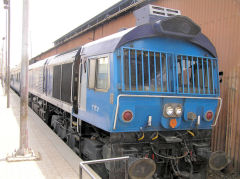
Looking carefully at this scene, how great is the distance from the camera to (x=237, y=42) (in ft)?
23.3

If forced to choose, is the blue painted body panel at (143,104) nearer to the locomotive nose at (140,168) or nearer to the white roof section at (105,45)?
the white roof section at (105,45)

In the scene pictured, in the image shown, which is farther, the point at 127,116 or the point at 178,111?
the point at 178,111

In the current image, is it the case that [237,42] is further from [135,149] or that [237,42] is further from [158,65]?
[135,149]

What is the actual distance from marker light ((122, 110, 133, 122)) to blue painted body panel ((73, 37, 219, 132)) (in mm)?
71

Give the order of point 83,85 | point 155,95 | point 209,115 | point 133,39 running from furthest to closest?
point 83,85, point 209,115, point 155,95, point 133,39

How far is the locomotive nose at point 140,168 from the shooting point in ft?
14.4

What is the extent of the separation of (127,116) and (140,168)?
0.96m

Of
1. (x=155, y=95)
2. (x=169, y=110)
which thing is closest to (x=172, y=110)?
(x=169, y=110)

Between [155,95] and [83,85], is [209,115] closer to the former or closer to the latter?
[155,95]

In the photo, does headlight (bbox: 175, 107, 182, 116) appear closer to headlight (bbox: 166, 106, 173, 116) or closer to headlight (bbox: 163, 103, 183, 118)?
headlight (bbox: 163, 103, 183, 118)

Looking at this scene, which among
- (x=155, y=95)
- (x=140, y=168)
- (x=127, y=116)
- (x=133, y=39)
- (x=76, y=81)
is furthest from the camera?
(x=76, y=81)

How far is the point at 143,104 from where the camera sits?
4.88 meters

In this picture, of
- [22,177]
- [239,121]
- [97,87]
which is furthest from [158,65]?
[22,177]

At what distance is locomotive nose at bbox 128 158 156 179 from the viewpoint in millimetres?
4402
